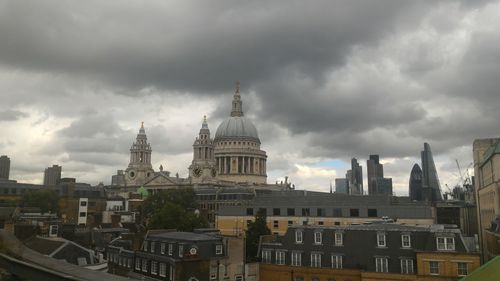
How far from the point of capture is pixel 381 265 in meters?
44.6

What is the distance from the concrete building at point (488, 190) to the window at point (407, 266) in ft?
31.7

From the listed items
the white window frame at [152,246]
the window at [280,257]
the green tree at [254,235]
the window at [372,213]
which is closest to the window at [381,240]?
the window at [280,257]

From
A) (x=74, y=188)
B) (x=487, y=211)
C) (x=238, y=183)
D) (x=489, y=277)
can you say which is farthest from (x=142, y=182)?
(x=489, y=277)

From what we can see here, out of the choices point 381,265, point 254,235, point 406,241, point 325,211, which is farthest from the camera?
point 325,211

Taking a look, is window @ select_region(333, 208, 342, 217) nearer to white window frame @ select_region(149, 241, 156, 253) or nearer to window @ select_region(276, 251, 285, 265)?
window @ select_region(276, 251, 285, 265)

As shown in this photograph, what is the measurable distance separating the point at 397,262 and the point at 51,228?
37.3 m

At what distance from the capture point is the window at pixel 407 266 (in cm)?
4317

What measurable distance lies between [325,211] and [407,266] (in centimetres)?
4723

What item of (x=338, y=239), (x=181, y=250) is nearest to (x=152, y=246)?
(x=181, y=250)

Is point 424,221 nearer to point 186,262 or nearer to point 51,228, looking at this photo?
point 186,262

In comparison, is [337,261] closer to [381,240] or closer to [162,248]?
[381,240]

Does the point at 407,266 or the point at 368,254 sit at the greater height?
the point at 368,254

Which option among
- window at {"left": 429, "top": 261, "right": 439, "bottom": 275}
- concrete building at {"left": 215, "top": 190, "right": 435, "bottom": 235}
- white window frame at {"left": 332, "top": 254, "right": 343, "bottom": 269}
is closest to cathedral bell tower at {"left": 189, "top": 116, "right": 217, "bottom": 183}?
concrete building at {"left": 215, "top": 190, "right": 435, "bottom": 235}

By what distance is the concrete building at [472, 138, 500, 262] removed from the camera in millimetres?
54119
